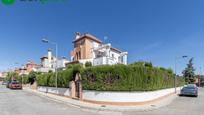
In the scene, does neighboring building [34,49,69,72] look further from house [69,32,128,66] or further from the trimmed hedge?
the trimmed hedge

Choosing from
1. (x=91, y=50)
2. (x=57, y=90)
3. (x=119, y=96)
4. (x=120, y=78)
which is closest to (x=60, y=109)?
(x=119, y=96)

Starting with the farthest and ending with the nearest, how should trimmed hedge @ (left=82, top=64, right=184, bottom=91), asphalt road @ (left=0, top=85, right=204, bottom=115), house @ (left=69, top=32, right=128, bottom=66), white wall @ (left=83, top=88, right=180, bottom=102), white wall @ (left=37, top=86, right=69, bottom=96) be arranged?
house @ (left=69, top=32, right=128, bottom=66)
white wall @ (left=37, top=86, right=69, bottom=96)
trimmed hedge @ (left=82, top=64, right=184, bottom=91)
white wall @ (left=83, top=88, right=180, bottom=102)
asphalt road @ (left=0, top=85, right=204, bottom=115)

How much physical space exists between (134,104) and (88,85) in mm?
4805

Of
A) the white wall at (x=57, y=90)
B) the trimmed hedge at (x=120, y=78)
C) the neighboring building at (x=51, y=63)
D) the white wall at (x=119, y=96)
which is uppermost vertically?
the neighboring building at (x=51, y=63)

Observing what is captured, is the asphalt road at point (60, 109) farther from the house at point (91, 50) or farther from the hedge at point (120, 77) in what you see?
the house at point (91, 50)

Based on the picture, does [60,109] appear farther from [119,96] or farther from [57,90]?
[57,90]

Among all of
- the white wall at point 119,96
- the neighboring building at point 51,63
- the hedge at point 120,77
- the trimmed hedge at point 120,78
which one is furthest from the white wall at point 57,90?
the neighboring building at point 51,63

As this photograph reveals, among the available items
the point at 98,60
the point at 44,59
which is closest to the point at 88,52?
the point at 98,60

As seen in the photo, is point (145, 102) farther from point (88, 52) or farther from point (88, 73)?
point (88, 52)

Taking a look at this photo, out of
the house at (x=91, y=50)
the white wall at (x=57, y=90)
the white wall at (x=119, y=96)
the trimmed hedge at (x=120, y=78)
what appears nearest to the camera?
the white wall at (x=119, y=96)

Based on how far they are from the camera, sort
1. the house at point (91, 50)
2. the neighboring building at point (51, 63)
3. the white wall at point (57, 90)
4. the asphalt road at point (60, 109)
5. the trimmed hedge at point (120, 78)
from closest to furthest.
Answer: the asphalt road at point (60, 109) → the trimmed hedge at point (120, 78) → the white wall at point (57, 90) → the house at point (91, 50) → the neighboring building at point (51, 63)

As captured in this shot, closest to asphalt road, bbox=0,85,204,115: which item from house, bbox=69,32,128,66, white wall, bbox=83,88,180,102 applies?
white wall, bbox=83,88,180,102

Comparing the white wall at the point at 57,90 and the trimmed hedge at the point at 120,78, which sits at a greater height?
the trimmed hedge at the point at 120,78

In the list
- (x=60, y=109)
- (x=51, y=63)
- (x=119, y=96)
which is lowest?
(x=60, y=109)
